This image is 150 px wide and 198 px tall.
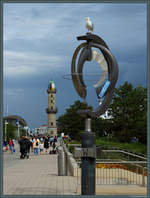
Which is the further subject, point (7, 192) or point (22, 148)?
point (22, 148)

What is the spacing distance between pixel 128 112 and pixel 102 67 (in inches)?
Result: 998

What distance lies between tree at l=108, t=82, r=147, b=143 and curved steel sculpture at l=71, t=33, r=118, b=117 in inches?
926

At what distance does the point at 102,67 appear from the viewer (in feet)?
35.3

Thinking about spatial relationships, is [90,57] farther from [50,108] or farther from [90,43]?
[50,108]

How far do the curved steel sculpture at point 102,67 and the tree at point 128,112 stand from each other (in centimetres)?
2352

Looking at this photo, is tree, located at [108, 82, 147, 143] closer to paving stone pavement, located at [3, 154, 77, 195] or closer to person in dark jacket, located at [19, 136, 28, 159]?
person in dark jacket, located at [19, 136, 28, 159]

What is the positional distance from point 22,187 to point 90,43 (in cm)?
559

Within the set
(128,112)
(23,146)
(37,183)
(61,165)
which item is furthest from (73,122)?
(37,183)

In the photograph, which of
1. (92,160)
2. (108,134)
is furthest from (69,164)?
(108,134)

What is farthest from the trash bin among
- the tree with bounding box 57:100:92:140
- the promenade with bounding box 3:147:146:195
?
the tree with bounding box 57:100:92:140

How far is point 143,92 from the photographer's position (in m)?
36.7

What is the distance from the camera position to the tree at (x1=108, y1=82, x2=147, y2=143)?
34562 mm

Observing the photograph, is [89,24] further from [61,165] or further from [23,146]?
[23,146]

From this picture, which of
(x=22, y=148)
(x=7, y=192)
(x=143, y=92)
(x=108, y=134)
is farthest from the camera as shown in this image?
(x=108, y=134)
